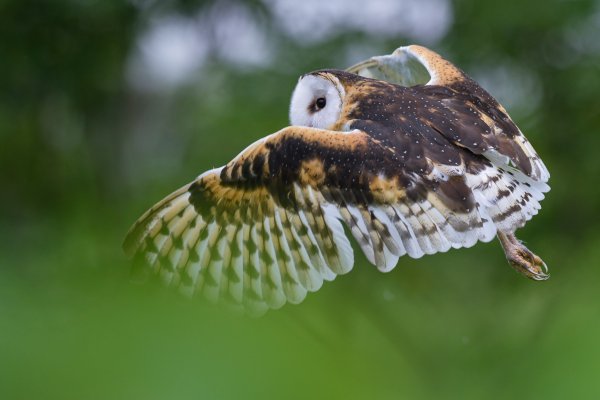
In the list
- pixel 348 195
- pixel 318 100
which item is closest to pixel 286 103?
pixel 318 100

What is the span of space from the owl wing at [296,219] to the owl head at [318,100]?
52 cm

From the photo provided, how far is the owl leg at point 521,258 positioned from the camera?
142 inches

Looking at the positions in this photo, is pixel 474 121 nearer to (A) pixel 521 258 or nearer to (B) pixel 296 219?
(A) pixel 521 258

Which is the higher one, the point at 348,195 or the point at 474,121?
the point at 474,121

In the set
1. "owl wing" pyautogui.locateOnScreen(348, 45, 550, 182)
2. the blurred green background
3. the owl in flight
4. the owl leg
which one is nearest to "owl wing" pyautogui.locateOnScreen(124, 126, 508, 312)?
the owl in flight

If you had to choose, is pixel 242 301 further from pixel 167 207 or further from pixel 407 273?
pixel 407 273

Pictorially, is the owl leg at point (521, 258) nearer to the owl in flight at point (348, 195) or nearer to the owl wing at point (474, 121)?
the owl in flight at point (348, 195)

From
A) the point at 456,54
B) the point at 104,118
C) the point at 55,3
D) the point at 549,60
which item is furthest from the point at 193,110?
the point at 549,60

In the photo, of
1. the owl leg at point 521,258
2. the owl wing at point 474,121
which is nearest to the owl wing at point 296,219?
the owl wing at point 474,121

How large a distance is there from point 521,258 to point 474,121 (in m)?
0.65

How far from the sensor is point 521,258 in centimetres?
364

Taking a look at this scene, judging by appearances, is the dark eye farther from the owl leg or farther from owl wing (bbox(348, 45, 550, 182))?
the owl leg

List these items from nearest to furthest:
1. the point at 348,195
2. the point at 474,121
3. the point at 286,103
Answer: the point at 348,195
the point at 474,121
the point at 286,103

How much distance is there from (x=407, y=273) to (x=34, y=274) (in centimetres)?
850
